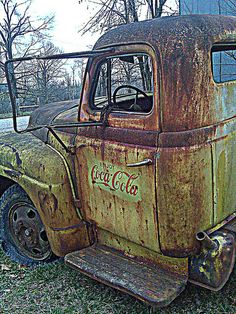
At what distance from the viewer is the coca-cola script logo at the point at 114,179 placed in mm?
2635

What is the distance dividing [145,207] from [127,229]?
0.31 meters

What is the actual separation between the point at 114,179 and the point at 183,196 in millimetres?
554

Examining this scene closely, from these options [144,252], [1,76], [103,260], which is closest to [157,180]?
[144,252]

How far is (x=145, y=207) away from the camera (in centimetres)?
261

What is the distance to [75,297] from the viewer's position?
306 centimetres

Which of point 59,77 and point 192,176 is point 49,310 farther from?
point 59,77

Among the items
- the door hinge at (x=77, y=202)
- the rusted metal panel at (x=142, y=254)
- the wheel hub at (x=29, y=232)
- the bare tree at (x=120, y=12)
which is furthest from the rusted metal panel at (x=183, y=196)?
the bare tree at (x=120, y=12)

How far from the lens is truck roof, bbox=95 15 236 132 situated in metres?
2.37

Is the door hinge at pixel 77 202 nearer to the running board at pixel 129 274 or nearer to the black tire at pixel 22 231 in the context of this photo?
the running board at pixel 129 274

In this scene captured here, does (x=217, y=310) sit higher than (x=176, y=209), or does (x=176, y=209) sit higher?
(x=176, y=209)

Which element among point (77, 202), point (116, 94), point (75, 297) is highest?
point (116, 94)

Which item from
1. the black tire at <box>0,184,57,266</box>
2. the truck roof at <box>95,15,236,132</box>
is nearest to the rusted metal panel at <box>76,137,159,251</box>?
the truck roof at <box>95,15,236,132</box>

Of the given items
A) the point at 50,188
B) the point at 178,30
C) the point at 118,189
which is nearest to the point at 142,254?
the point at 118,189

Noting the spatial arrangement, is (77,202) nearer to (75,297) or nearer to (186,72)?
(75,297)
